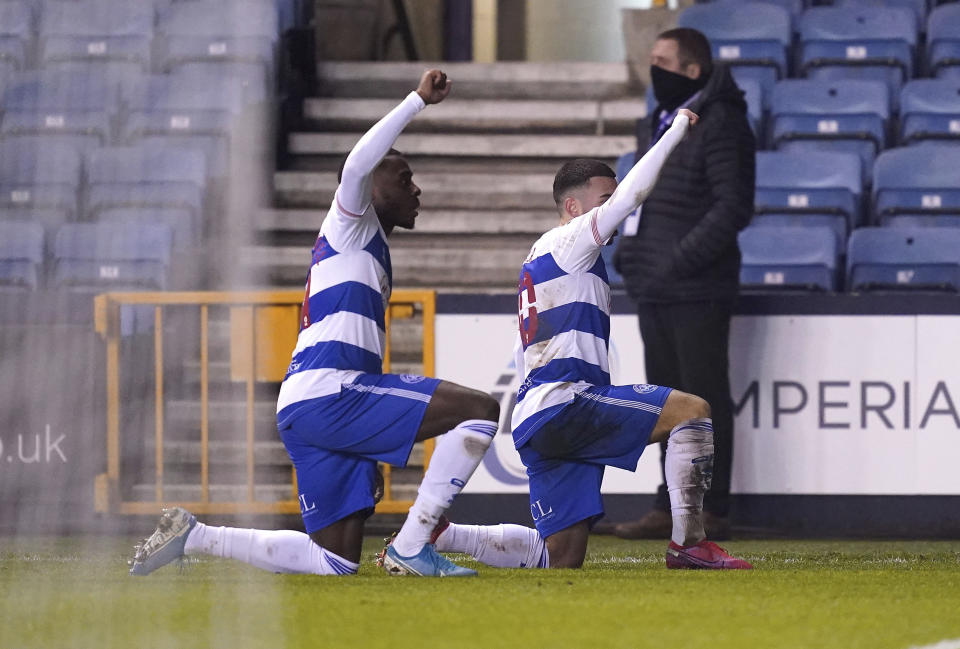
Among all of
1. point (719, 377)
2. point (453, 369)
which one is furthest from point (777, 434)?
point (453, 369)

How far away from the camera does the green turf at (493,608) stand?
3.26m

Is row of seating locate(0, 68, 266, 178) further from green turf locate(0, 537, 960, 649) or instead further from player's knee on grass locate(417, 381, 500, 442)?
player's knee on grass locate(417, 381, 500, 442)

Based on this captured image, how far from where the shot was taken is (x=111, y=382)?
22.8ft

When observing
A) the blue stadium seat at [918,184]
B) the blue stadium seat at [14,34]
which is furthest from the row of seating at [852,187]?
the blue stadium seat at [14,34]

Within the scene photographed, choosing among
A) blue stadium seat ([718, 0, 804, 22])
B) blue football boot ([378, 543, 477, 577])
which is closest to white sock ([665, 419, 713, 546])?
blue football boot ([378, 543, 477, 577])

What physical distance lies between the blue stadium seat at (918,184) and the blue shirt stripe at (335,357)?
4.78 metres

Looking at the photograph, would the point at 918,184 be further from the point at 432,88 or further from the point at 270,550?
the point at 270,550

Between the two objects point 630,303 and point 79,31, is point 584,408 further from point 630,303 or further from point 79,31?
point 79,31

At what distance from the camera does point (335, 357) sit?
14.9ft

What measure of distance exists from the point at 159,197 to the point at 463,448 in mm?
5178

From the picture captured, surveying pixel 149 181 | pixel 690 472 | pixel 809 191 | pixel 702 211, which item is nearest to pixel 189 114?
pixel 149 181

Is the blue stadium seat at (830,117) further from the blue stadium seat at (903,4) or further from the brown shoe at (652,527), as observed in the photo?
the brown shoe at (652,527)

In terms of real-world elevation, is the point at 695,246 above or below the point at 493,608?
above

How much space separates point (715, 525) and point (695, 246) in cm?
116
